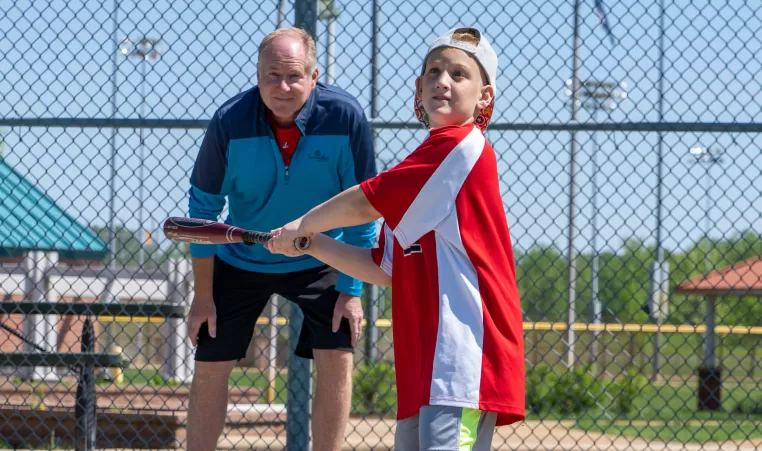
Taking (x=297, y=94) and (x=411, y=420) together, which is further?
(x=297, y=94)

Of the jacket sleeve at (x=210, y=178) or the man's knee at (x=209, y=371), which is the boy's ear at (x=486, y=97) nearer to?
the jacket sleeve at (x=210, y=178)

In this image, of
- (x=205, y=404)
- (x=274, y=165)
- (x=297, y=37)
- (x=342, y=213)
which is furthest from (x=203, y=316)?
(x=342, y=213)

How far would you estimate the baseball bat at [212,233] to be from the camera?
2.56 m

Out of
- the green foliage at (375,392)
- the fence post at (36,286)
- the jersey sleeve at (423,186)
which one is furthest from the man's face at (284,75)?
the green foliage at (375,392)

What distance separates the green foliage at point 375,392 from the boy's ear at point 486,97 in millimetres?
5960

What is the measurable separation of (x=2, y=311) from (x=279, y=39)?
8.37 feet

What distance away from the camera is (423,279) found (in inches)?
93.7

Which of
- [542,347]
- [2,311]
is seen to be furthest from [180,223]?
[542,347]

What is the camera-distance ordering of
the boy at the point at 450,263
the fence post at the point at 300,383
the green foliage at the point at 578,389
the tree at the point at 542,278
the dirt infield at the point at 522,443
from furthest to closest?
the green foliage at the point at 578,389, the dirt infield at the point at 522,443, the tree at the point at 542,278, the fence post at the point at 300,383, the boy at the point at 450,263

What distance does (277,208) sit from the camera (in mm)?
3393

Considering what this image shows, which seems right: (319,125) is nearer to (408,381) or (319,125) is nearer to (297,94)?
(297,94)

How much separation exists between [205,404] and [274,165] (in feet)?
3.08

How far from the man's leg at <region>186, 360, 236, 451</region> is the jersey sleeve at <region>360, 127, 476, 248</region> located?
1367 millimetres

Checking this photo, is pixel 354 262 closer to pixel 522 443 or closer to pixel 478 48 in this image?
pixel 478 48
